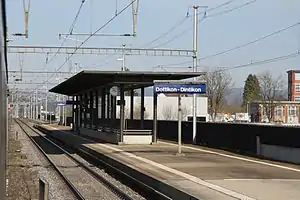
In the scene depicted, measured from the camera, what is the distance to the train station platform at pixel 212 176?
37.1 feet

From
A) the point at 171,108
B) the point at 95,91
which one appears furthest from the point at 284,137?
the point at 171,108

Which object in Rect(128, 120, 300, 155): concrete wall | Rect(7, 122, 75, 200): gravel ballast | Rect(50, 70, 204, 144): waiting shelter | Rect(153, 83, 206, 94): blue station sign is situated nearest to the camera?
Rect(7, 122, 75, 200): gravel ballast

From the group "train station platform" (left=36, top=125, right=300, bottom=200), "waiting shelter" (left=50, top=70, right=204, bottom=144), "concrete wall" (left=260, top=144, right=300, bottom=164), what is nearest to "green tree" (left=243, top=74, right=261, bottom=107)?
"waiting shelter" (left=50, top=70, right=204, bottom=144)

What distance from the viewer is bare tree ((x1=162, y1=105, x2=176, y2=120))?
77675mm

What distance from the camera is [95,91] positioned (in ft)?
126

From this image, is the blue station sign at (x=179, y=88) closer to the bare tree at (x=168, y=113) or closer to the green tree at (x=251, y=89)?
the bare tree at (x=168, y=113)

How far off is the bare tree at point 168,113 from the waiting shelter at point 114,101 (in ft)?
113

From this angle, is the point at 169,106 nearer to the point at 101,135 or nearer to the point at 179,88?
the point at 101,135

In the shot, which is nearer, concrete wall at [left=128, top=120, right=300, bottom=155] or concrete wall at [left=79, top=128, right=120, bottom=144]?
concrete wall at [left=128, top=120, right=300, bottom=155]

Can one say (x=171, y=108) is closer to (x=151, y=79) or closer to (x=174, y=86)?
(x=151, y=79)

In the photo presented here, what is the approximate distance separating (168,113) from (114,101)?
46864mm

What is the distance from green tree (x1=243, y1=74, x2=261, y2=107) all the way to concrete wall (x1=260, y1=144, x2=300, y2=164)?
198 feet

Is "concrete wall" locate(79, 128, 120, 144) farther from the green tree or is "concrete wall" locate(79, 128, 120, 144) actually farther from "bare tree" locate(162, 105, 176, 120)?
the green tree

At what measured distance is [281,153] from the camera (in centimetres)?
2017
